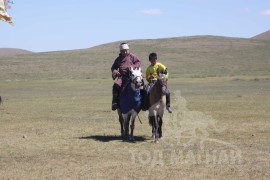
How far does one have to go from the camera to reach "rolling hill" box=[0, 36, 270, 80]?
237ft

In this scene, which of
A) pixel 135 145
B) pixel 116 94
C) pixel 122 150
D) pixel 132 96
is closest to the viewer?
pixel 122 150

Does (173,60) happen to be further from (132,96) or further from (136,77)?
(136,77)

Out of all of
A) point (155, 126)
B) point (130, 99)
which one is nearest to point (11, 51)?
point (130, 99)

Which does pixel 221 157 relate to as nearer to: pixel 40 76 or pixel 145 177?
pixel 145 177

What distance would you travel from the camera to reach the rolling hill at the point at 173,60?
72375 millimetres

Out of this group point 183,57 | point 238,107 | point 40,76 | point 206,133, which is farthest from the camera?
point 183,57

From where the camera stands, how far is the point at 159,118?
44.9 ft

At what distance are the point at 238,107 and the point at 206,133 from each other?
27.8 feet

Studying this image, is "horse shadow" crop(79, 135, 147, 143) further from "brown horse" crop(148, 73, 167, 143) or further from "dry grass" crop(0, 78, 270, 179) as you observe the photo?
"brown horse" crop(148, 73, 167, 143)

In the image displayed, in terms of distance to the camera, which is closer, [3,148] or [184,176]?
[184,176]

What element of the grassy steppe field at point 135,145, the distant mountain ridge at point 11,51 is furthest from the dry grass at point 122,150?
the distant mountain ridge at point 11,51

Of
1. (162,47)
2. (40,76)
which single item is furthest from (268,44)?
(40,76)

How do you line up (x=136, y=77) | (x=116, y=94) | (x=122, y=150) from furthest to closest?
(x=116, y=94) → (x=136, y=77) → (x=122, y=150)

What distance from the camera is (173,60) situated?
88188 millimetres
